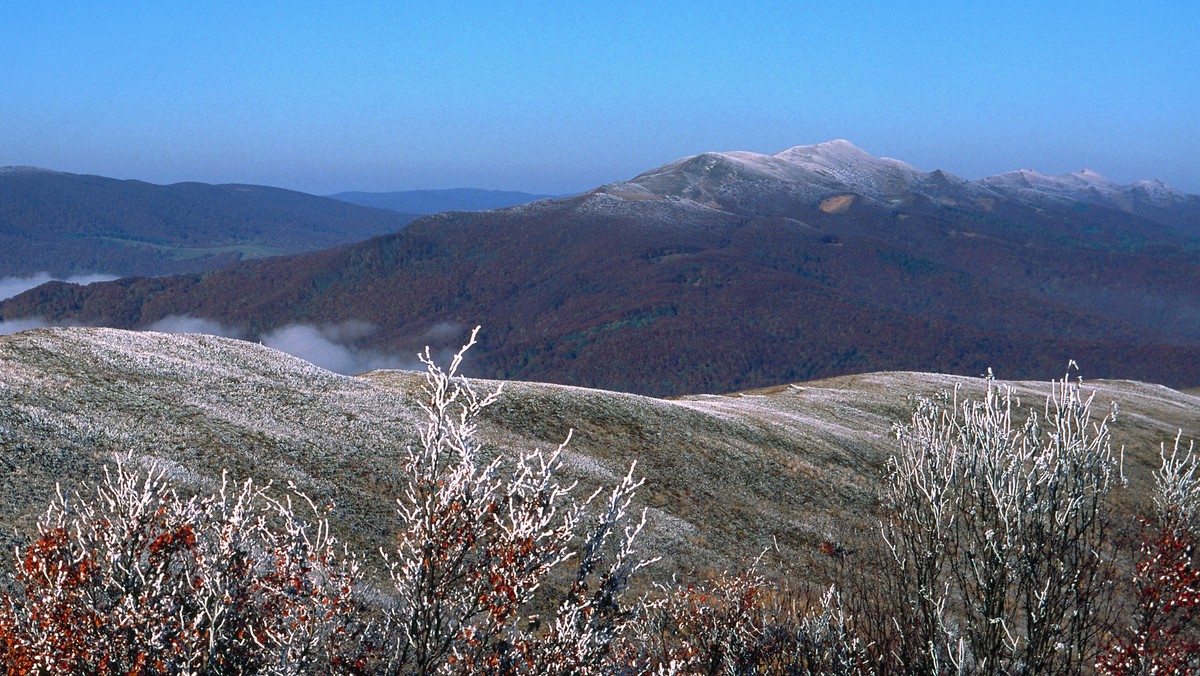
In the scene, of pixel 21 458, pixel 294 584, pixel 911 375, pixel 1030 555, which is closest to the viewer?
pixel 294 584

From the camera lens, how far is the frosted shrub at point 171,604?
1170 centimetres

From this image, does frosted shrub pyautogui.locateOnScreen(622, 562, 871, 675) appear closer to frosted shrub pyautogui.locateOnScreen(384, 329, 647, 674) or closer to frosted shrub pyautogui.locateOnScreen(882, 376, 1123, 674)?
frosted shrub pyautogui.locateOnScreen(882, 376, 1123, 674)

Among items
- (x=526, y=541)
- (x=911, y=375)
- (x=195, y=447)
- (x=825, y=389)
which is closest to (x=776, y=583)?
(x=195, y=447)

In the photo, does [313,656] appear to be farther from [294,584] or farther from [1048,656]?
[1048,656]

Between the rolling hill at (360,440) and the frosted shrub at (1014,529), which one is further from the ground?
the frosted shrub at (1014,529)

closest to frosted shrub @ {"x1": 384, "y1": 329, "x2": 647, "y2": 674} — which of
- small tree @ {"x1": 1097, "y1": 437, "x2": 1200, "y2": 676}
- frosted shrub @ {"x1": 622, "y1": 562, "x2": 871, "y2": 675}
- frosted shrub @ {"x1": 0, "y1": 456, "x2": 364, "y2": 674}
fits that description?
frosted shrub @ {"x1": 0, "y1": 456, "x2": 364, "y2": 674}

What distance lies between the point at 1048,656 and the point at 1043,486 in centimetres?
329

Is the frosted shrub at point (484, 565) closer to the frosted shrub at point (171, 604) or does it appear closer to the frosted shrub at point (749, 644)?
the frosted shrub at point (171, 604)

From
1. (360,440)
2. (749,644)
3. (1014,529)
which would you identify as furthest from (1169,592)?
(360,440)

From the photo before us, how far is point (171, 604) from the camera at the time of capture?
40.8 ft

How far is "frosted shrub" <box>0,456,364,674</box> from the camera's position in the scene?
38.4 ft

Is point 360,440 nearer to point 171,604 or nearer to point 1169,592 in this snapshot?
point 171,604

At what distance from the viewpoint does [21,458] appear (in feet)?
98.6

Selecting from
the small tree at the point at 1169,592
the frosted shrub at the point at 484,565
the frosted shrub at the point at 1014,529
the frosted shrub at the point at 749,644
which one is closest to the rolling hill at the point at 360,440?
the frosted shrub at the point at 749,644
